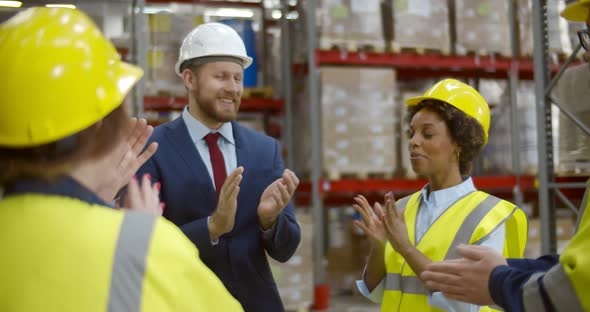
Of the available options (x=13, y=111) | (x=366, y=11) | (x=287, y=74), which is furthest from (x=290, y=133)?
(x=13, y=111)

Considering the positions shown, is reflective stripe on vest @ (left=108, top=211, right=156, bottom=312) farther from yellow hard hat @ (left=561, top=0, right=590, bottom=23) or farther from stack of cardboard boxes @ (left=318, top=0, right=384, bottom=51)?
stack of cardboard boxes @ (left=318, top=0, right=384, bottom=51)

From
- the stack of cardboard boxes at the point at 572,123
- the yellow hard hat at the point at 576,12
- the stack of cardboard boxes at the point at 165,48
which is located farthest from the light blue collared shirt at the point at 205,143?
the stack of cardboard boxes at the point at 165,48

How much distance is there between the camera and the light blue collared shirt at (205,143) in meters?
2.67

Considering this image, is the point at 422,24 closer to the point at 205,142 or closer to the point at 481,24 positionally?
the point at 481,24

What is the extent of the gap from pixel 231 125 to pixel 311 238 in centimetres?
406

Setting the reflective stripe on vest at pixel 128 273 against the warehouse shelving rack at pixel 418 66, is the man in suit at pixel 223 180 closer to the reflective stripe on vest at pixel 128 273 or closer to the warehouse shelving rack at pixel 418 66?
the reflective stripe on vest at pixel 128 273

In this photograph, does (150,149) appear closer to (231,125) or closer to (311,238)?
(231,125)

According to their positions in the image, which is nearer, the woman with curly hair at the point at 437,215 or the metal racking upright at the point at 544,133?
the woman with curly hair at the point at 437,215

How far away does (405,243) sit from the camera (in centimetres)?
237

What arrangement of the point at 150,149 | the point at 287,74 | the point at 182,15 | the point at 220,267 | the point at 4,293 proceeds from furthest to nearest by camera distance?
the point at 287,74 < the point at 182,15 < the point at 220,267 < the point at 150,149 < the point at 4,293

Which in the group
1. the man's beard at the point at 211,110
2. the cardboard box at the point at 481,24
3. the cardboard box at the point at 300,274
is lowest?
the cardboard box at the point at 300,274

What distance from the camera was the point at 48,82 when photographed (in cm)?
111

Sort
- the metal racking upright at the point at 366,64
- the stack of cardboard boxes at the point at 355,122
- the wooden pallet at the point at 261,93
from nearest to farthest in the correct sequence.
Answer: the stack of cardboard boxes at the point at 355,122 → the metal racking upright at the point at 366,64 → the wooden pallet at the point at 261,93

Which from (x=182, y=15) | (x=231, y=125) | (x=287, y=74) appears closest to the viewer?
(x=231, y=125)
